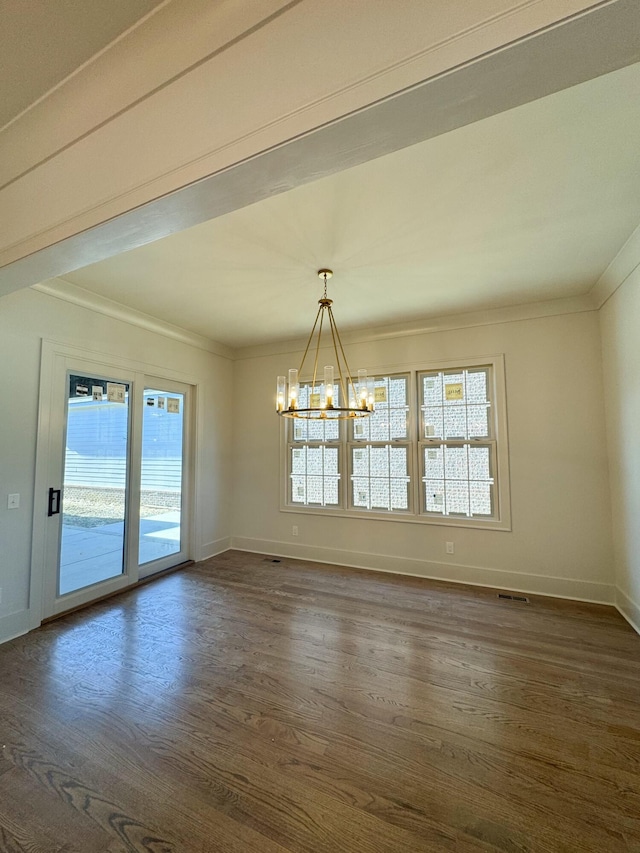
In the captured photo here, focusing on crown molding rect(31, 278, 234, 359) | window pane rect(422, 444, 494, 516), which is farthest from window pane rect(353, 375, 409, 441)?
crown molding rect(31, 278, 234, 359)

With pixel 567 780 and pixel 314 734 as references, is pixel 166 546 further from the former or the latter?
→ pixel 567 780

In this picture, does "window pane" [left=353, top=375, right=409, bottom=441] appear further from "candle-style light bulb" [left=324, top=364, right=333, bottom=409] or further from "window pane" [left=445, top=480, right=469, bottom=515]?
"candle-style light bulb" [left=324, top=364, right=333, bottom=409]

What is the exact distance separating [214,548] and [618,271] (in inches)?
200

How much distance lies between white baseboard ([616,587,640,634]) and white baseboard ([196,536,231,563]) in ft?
14.1

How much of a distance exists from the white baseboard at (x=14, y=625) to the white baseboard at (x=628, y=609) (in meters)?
4.73

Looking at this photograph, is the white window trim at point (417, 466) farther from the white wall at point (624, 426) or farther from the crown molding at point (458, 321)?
the white wall at point (624, 426)

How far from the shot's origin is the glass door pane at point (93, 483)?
3322 millimetres

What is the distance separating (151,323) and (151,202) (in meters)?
2.93

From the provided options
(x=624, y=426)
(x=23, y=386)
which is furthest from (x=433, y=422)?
(x=23, y=386)

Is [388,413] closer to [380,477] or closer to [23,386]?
[380,477]

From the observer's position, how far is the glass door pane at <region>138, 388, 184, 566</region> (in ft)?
13.4

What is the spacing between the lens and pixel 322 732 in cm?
188

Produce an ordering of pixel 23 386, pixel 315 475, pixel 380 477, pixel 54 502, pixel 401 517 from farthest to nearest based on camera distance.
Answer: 1. pixel 315 475
2. pixel 380 477
3. pixel 401 517
4. pixel 54 502
5. pixel 23 386

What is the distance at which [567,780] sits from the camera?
63.7 inches
